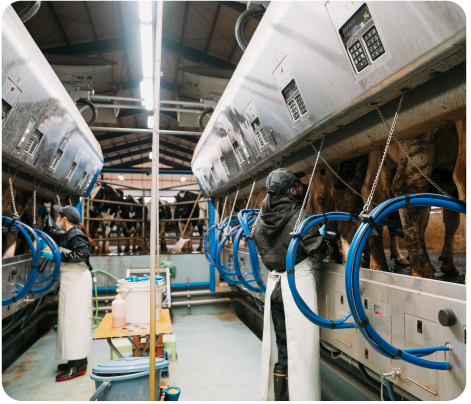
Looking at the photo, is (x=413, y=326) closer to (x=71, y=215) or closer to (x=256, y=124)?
(x=256, y=124)

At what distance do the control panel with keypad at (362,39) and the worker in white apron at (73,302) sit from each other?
327 cm

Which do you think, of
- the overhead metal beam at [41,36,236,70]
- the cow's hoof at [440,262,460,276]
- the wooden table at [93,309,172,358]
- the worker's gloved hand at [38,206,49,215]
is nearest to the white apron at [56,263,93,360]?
the wooden table at [93,309,172,358]

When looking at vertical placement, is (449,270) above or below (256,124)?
below

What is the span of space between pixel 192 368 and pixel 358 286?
312 centimetres

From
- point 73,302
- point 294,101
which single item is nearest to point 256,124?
point 294,101

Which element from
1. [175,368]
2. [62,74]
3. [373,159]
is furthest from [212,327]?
[62,74]

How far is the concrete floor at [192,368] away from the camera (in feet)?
11.5

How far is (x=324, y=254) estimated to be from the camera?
8.57 ft

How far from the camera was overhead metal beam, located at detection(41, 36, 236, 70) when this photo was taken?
677 centimetres

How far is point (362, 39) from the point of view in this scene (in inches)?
69.6

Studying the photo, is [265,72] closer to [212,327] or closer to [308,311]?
[308,311]

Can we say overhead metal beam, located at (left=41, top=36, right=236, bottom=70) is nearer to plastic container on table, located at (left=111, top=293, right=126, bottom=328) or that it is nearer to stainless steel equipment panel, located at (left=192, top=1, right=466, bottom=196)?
stainless steel equipment panel, located at (left=192, top=1, right=466, bottom=196)

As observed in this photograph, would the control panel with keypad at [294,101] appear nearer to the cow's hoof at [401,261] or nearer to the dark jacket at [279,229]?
the dark jacket at [279,229]

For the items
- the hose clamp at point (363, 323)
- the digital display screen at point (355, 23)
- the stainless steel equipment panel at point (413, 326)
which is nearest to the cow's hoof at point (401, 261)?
the stainless steel equipment panel at point (413, 326)
